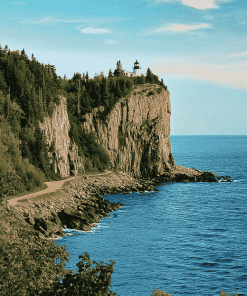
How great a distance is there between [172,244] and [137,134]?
59.9m

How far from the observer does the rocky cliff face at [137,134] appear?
336ft

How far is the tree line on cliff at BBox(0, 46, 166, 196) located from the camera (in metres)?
64.7

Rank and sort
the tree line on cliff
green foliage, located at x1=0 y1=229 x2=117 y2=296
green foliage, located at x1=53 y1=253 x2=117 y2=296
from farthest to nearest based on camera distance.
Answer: the tree line on cliff < green foliage, located at x1=0 y1=229 x2=117 y2=296 < green foliage, located at x1=53 y1=253 x2=117 y2=296

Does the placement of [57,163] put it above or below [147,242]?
above

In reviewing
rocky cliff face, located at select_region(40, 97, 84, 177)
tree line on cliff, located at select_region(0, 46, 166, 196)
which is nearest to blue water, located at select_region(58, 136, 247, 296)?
rocky cliff face, located at select_region(40, 97, 84, 177)

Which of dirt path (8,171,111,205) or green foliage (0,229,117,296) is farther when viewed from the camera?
dirt path (8,171,111,205)

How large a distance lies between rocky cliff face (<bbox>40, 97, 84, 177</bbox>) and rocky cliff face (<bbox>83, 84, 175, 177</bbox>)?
39.7 ft

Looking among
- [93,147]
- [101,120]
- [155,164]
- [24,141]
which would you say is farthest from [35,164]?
[155,164]

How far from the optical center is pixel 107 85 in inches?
4181

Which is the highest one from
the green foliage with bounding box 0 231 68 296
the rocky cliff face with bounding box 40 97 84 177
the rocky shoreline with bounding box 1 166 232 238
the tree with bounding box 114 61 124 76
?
the tree with bounding box 114 61 124 76

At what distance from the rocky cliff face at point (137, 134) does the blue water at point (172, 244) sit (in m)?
23.6

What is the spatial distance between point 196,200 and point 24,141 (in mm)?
36863

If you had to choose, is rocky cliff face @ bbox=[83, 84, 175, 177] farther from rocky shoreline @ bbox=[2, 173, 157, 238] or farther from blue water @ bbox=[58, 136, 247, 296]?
blue water @ bbox=[58, 136, 247, 296]

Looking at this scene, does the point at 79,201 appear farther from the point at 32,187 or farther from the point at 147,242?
the point at 147,242
